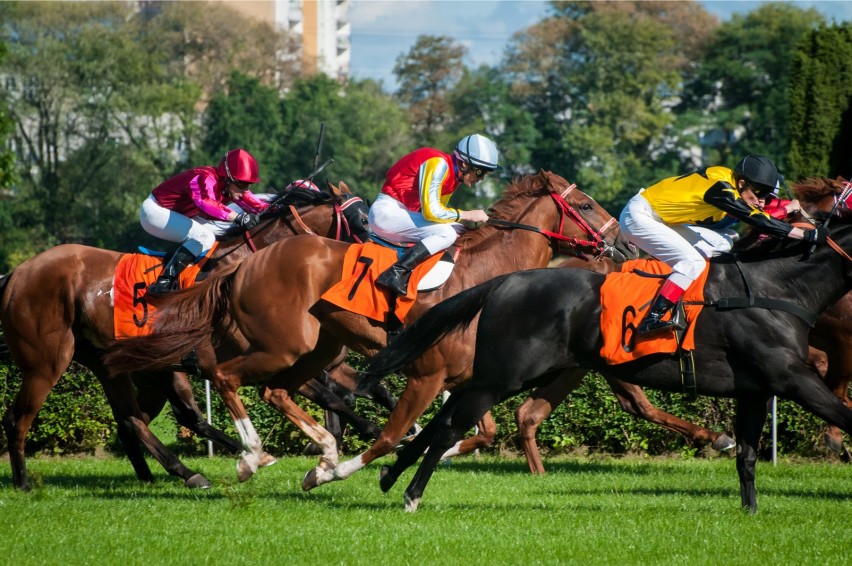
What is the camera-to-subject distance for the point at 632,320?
20.7 feet

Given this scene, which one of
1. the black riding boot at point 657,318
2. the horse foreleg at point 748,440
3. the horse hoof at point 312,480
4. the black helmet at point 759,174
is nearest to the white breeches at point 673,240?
the black riding boot at point 657,318

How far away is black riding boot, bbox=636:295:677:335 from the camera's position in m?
6.26

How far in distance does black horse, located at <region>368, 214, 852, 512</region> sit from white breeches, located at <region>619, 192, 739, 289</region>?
0.15 m

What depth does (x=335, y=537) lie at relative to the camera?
5.82m

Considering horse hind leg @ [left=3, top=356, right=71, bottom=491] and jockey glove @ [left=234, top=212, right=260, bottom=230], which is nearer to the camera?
horse hind leg @ [left=3, top=356, right=71, bottom=491]

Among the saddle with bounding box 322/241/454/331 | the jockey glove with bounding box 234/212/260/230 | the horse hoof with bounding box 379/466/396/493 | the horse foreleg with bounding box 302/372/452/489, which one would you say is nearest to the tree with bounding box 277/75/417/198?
the jockey glove with bounding box 234/212/260/230

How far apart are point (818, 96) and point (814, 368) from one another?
578 inches

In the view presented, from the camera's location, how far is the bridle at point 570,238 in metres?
8.02

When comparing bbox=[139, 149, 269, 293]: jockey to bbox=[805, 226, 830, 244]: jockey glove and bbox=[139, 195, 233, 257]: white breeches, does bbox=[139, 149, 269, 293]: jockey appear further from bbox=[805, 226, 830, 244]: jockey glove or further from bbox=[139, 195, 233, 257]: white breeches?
bbox=[805, 226, 830, 244]: jockey glove

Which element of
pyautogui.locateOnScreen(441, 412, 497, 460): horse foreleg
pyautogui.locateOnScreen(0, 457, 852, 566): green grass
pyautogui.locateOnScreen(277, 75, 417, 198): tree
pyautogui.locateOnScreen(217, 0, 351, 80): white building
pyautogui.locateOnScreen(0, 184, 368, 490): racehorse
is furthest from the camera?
pyautogui.locateOnScreen(217, 0, 351, 80): white building

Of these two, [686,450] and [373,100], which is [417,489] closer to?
[686,450]

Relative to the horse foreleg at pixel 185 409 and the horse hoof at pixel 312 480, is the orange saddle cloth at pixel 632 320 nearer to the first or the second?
the horse hoof at pixel 312 480

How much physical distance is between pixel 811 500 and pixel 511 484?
204 cm

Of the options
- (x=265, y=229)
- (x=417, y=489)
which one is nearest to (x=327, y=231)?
(x=265, y=229)
